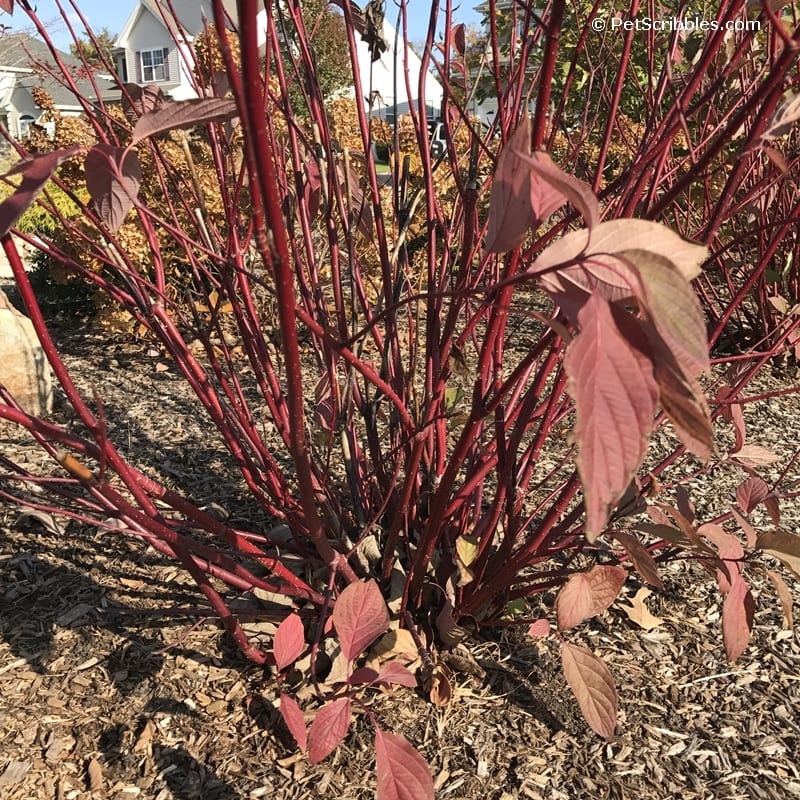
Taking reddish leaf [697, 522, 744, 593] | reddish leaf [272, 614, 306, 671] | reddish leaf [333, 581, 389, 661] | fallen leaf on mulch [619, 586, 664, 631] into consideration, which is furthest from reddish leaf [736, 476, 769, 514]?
reddish leaf [272, 614, 306, 671]

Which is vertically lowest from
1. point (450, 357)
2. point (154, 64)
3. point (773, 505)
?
point (773, 505)

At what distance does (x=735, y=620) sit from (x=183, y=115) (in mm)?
1003

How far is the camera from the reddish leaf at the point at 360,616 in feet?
3.52

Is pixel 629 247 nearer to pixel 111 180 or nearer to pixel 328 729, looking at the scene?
pixel 111 180

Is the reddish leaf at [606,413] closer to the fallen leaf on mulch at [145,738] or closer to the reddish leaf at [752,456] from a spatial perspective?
the reddish leaf at [752,456]

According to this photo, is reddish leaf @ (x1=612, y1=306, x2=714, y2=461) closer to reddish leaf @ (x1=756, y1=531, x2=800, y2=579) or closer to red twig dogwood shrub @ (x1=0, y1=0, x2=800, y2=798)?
red twig dogwood shrub @ (x1=0, y1=0, x2=800, y2=798)

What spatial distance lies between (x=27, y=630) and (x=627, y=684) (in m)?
1.22

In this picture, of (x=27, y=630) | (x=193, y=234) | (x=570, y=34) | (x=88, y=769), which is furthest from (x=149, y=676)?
(x=570, y=34)

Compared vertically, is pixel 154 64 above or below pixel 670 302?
below

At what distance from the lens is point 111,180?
83cm

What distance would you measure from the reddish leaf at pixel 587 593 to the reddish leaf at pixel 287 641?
40 centimetres

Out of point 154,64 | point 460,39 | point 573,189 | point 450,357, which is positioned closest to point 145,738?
point 450,357

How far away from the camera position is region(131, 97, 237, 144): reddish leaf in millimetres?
673

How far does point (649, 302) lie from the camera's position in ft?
1.55
